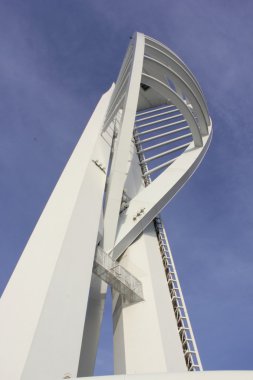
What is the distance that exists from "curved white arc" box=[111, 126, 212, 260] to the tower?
0.04m

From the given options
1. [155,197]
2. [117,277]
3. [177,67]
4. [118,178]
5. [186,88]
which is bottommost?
[117,277]

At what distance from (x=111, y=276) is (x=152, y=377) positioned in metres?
5.35

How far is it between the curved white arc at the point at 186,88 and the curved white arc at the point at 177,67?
0.77ft

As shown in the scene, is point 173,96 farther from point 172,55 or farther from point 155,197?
point 155,197

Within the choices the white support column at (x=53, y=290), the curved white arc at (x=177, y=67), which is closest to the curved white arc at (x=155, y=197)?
the white support column at (x=53, y=290)

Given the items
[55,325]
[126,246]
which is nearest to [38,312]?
[55,325]

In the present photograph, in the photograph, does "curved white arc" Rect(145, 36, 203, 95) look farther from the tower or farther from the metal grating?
the metal grating

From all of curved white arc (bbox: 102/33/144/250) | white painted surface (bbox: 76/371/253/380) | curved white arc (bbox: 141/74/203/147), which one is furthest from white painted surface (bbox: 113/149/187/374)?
curved white arc (bbox: 141/74/203/147)

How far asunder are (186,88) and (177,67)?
1.14 meters

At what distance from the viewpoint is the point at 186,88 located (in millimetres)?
13805

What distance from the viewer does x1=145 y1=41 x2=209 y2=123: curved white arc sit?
1334cm

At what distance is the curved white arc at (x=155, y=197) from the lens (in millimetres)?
10773

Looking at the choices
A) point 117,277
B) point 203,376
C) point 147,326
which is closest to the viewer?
point 203,376

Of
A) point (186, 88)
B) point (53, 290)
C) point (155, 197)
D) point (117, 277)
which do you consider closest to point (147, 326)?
point (117, 277)
